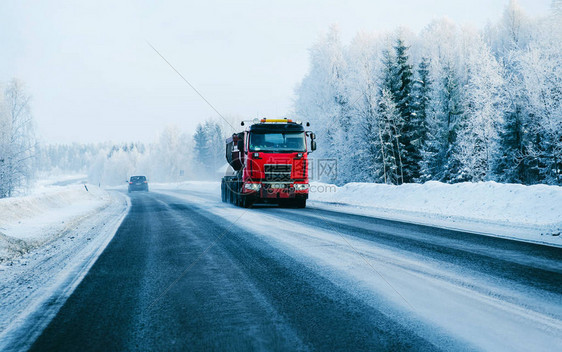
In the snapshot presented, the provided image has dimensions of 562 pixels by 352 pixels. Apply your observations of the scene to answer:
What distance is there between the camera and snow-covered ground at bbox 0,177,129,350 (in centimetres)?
379

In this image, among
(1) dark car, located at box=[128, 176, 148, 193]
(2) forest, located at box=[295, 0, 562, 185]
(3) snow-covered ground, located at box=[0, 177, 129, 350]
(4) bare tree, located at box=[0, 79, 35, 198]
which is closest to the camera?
(3) snow-covered ground, located at box=[0, 177, 129, 350]

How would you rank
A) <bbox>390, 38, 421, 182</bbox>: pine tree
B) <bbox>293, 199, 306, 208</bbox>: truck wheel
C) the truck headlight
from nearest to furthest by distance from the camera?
the truck headlight → <bbox>293, 199, 306, 208</bbox>: truck wheel → <bbox>390, 38, 421, 182</bbox>: pine tree

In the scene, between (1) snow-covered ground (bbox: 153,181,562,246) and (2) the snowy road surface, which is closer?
(2) the snowy road surface

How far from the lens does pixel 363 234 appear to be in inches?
345

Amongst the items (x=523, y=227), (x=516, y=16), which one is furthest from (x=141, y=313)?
(x=516, y=16)

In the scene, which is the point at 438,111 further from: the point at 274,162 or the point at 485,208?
the point at 485,208

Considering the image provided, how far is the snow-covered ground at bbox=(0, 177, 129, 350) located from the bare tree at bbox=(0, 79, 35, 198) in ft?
56.5

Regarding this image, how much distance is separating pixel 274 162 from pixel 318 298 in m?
12.1

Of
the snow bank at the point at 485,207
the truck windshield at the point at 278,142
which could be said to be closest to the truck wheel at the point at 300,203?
the truck windshield at the point at 278,142

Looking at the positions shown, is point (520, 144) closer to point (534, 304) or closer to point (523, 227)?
point (523, 227)

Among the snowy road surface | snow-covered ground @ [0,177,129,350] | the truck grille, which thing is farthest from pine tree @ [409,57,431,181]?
the snowy road surface

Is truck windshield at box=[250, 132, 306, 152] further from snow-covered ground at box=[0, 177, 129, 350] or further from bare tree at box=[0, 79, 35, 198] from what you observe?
bare tree at box=[0, 79, 35, 198]

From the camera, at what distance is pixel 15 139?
31969 mm

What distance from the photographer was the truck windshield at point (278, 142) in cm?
1623
